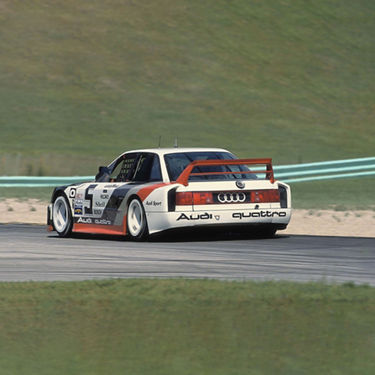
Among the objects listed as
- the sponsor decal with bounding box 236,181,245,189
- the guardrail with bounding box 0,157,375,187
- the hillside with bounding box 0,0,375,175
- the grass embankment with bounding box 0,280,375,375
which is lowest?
the grass embankment with bounding box 0,280,375,375

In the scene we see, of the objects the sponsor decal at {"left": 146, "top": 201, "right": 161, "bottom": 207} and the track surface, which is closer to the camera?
the track surface

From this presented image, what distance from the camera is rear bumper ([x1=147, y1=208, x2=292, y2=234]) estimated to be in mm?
14688

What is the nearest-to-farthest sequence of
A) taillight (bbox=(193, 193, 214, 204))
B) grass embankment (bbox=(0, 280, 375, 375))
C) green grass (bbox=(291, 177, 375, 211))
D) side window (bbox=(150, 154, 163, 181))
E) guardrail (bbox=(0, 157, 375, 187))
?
grass embankment (bbox=(0, 280, 375, 375))
taillight (bbox=(193, 193, 214, 204))
side window (bbox=(150, 154, 163, 181))
green grass (bbox=(291, 177, 375, 211))
guardrail (bbox=(0, 157, 375, 187))

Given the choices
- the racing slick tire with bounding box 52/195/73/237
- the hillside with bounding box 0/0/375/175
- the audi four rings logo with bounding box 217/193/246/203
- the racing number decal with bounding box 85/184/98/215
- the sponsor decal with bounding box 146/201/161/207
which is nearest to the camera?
the sponsor decal with bounding box 146/201/161/207

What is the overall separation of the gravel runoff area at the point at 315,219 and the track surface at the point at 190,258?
7.21ft

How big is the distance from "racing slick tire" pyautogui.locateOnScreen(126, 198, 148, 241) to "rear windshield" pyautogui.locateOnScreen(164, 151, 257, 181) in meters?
0.64

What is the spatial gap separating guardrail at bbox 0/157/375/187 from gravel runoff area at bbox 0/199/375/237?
341cm

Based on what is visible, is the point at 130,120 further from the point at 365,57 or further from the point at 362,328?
the point at 362,328

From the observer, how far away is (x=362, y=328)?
23.7 ft

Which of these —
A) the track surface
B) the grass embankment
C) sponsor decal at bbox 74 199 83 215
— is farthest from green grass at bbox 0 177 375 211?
the grass embankment

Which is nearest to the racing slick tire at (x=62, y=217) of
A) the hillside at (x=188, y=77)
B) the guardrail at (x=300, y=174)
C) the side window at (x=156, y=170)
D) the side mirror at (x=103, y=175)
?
the side mirror at (x=103, y=175)

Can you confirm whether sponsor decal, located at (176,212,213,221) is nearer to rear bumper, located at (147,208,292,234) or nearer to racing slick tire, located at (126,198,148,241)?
rear bumper, located at (147,208,292,234)

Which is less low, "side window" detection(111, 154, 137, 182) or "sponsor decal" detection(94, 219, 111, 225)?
"side window" detection(111, 154, 137, 182)

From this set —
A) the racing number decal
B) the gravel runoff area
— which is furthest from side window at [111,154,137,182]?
the gravel runoff area
